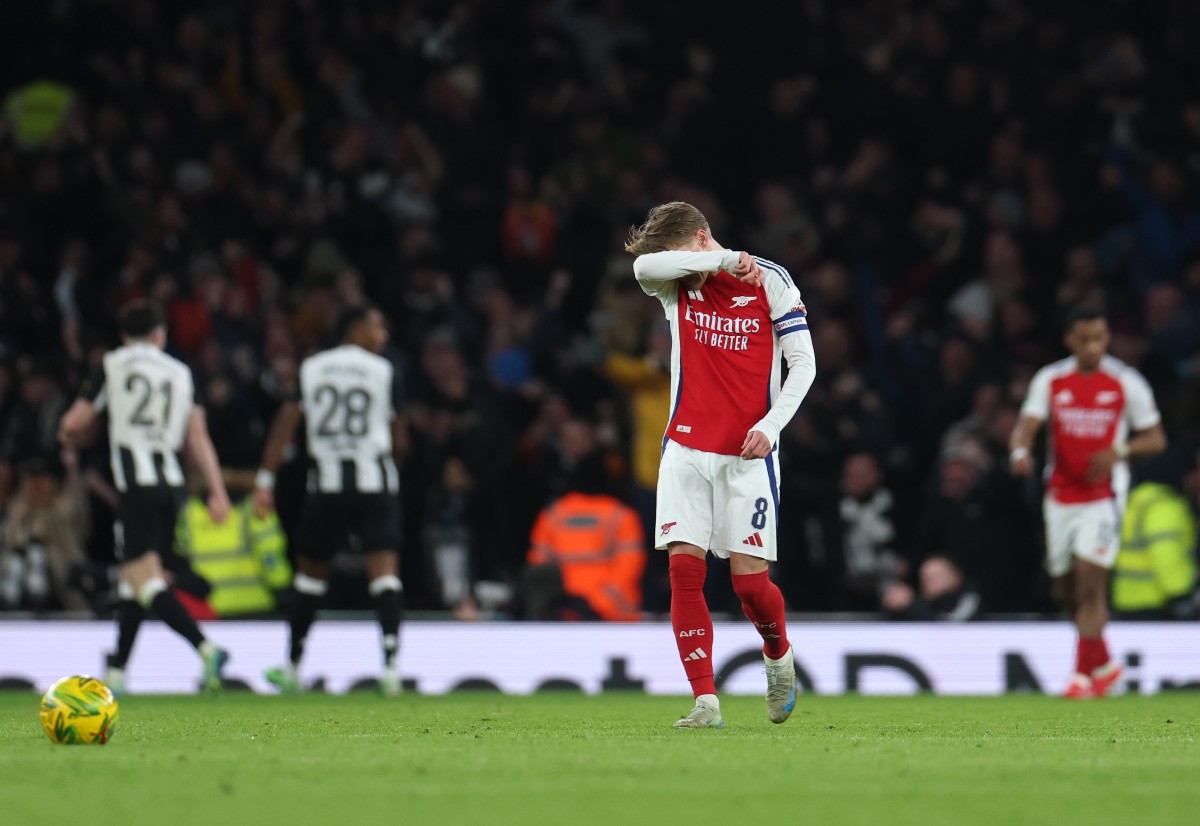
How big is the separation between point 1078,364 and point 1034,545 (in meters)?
3.32

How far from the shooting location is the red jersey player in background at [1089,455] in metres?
10.8

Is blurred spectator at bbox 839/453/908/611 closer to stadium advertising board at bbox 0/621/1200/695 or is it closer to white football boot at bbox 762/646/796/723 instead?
stadium advertising board at bbox 0/621/1200/695

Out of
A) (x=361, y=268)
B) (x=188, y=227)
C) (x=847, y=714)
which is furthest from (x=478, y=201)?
(x=847, y=714)

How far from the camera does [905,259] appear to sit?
1647cm

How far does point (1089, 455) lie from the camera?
1089 centimetres

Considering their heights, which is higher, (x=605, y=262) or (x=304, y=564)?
(x=605, y=262)

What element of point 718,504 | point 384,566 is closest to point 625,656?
point 384,566

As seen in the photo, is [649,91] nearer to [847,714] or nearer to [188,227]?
[188,227]

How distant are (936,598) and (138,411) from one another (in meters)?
5.73

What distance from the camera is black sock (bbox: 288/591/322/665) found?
1116 cm

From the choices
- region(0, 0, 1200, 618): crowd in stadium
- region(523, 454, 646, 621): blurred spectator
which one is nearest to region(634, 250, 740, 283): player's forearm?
region(0, 0, 1200, 618): crowd in stadium

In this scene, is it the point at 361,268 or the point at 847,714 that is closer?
the point at 847,714

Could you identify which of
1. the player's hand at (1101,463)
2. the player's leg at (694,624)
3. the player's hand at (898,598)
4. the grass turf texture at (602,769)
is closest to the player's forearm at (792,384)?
the player's leg at (694,624)

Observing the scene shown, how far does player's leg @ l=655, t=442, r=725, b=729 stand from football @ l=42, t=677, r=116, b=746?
2.24m
